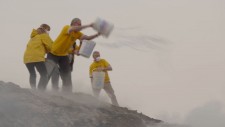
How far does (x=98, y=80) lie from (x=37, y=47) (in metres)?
2.51

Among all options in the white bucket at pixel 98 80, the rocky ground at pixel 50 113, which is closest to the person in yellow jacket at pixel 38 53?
the rocky ground at pixel 50 113

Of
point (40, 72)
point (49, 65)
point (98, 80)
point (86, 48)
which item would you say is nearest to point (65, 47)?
point (86, 48)

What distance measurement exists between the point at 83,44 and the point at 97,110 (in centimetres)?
155

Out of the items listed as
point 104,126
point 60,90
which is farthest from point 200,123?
point 104,126

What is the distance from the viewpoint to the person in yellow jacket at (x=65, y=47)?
30.4 ft

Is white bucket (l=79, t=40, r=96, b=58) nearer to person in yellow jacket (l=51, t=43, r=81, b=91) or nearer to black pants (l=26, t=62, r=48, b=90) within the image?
person in yellow jacket (l=51, t=43, r=81, b=91)

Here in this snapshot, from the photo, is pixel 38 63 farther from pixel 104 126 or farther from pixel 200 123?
pixel 200 123

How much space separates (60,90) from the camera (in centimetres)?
1059

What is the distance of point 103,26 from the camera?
325 inches

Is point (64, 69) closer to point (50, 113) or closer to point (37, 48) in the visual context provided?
point (37, 48)

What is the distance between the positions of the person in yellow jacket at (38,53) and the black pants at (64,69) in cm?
24

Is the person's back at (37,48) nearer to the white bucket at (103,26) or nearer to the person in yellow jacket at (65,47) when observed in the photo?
the person in yellow jacket at (65,47)

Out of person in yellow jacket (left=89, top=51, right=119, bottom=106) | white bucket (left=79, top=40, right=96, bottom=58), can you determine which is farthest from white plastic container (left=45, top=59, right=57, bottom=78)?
person in yellow jacket (left=89, top=51, right=119, bottom=106)

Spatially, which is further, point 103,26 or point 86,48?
point 86,48
